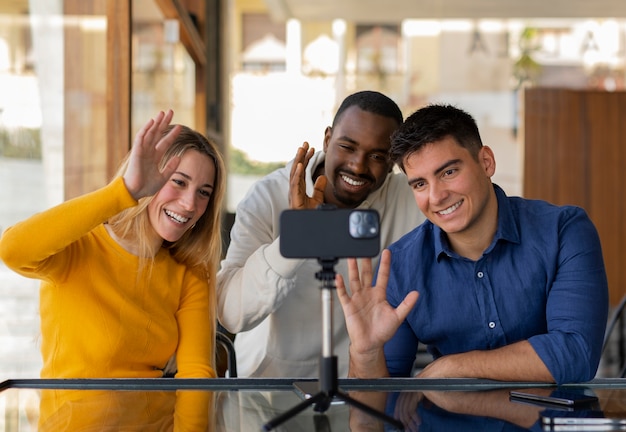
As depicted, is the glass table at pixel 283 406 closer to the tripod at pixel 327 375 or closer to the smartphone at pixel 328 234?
the tripod at pixel 327 375

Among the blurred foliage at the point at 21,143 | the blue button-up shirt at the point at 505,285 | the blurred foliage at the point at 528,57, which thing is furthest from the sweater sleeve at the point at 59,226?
the blurred foliage at the point at 528,57

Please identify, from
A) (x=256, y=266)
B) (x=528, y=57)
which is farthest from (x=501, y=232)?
(x=528, y=57)

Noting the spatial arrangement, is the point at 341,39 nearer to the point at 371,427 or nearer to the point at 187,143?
the point at 187,143

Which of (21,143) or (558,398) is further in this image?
(21,143)

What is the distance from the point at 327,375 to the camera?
129 centimetres

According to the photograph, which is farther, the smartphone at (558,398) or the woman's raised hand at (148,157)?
the woman's raised hand at (148,157)

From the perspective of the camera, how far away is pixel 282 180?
2467mm

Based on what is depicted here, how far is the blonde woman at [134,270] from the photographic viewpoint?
1.71m

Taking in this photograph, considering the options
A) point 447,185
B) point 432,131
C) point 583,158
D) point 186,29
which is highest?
point 186,29

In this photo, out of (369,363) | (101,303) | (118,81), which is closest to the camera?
(369,363)

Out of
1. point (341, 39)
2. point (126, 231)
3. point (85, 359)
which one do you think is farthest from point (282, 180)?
→ point (341, 39)

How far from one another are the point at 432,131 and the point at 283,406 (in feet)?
2.63

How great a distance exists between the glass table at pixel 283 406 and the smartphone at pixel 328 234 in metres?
0.24

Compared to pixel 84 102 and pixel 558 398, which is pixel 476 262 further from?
pixel 84 102
